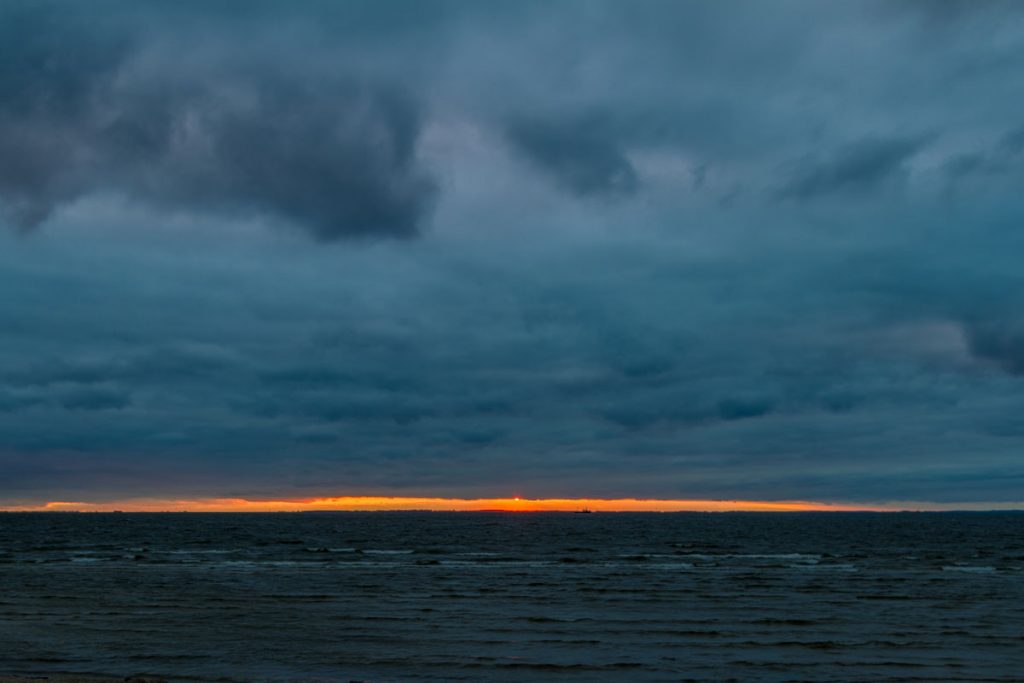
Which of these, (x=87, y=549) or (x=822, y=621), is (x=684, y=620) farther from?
(x=87, y=549)

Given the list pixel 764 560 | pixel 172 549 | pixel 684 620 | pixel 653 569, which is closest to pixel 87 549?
pixel 172 549

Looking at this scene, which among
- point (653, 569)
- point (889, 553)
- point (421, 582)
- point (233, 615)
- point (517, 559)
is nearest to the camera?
point (233, 615)

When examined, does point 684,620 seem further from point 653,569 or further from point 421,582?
point 653,569

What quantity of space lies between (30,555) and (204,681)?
209ft

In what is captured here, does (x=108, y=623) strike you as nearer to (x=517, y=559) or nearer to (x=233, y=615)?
(x=233, y=615)

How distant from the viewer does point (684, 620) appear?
119ft

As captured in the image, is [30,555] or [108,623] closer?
[108,623]

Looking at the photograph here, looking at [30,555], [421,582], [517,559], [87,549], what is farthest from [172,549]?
[421,582]

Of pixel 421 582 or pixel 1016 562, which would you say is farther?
pixel 1016 562

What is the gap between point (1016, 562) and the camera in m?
75.6

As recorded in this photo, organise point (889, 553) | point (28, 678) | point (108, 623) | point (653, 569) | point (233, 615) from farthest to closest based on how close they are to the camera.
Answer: point (889, 553)
point (653, 569)
point (233, 615)
point (108, 623)
point (28, 678)

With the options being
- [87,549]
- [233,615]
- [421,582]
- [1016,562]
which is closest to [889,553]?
[1016,562]

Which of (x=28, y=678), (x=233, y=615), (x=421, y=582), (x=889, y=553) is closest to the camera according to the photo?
(x=28, y=678)

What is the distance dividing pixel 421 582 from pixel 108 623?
835 inches
